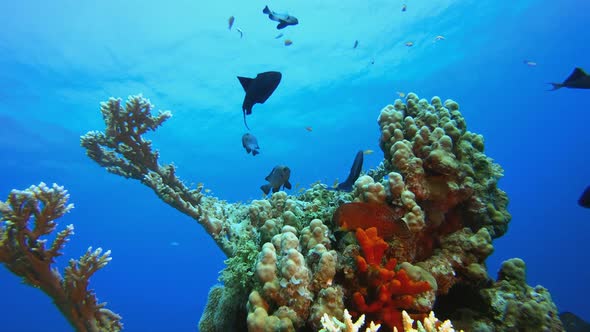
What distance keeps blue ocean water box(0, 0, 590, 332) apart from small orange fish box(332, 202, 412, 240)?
1443 mm

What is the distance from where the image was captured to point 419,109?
4691mm

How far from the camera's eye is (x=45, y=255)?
13.3 feet

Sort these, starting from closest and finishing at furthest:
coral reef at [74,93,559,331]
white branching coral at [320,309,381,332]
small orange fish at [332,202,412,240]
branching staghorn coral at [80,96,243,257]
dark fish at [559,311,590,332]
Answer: white branching coral at [320,309,381,332]
coral reef at [74,93,559,331]
small orange fish at [332,202,412,240]
dark fish at [559,311,590,332]
branching staghorn coral at [80,96,243,257]

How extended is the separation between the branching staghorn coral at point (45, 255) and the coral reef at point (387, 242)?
143 cm

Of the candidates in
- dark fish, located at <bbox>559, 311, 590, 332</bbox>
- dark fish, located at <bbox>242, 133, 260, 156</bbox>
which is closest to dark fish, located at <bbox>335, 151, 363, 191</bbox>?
dark fish, located at <bbox>242, 133, 260, 156</bbox>

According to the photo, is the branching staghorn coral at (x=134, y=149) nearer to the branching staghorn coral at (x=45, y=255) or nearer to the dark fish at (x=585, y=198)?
the branching staghorn coral at (x=45, y=255)

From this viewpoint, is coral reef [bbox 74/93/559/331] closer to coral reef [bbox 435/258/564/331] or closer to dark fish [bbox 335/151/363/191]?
coral reef [bbox 435/258/564/331]

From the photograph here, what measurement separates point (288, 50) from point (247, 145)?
2315 cm

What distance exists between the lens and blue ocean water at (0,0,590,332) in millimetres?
22609

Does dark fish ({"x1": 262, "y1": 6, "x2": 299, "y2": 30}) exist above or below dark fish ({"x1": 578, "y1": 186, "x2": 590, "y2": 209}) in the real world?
above

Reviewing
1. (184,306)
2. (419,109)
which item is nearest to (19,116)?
(419,109)

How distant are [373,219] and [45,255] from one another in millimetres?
4181

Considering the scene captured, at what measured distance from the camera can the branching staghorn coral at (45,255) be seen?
3.93 metres

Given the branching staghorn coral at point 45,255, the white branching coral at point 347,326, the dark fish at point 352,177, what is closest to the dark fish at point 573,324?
the dark fish at point 352,177
